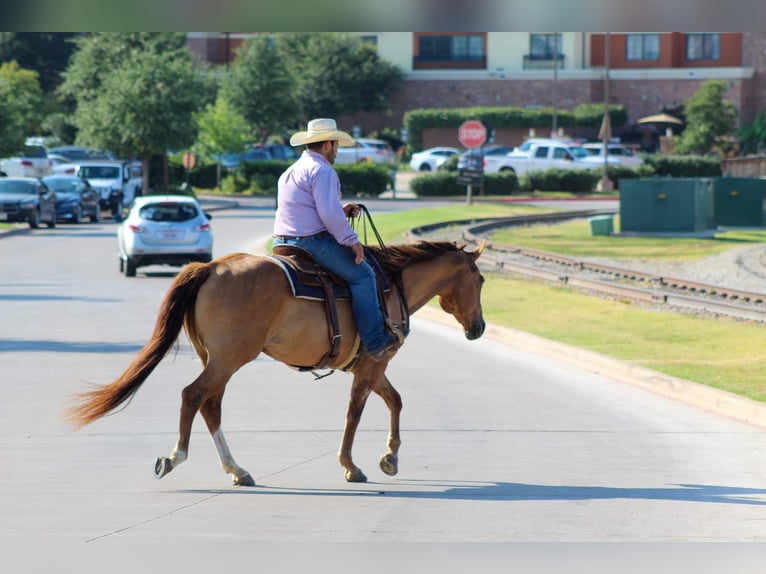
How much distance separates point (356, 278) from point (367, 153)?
74240 mm

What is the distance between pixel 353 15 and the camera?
621 centimetres

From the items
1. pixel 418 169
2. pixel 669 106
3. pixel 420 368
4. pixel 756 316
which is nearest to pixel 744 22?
pixel 420 368

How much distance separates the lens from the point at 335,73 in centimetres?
9488

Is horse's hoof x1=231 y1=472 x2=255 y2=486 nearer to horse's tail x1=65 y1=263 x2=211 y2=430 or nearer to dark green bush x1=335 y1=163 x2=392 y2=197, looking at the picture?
horse's tail x1=65 y1=263 x2=211 y2=430

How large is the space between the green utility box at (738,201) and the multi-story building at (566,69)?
47.9m

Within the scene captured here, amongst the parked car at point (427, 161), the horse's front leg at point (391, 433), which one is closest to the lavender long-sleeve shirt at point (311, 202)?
the horse's front leg at point (391, 433)

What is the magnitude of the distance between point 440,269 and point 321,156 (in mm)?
1498

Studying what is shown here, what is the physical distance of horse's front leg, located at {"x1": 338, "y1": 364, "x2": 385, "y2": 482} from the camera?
980 cm

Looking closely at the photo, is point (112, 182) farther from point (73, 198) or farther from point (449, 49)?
point (449, 49)

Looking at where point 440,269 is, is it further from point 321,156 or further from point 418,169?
point 418,169

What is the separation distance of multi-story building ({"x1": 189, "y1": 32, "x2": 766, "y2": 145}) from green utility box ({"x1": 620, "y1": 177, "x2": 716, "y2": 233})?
51838 mm

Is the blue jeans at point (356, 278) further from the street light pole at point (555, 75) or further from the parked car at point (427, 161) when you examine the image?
the street light pole at point (555, 75)

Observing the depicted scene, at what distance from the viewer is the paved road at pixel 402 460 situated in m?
8.36

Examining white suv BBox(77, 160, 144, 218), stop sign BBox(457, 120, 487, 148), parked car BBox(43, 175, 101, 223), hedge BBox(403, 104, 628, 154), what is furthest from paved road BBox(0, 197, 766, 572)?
hedge BBox(403, 104, 628, 154)
